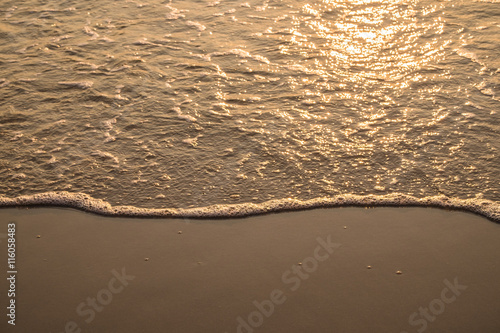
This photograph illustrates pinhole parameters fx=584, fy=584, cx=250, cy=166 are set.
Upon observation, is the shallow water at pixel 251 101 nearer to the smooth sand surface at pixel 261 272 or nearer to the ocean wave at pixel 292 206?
the ocean wave at pixel 292 206

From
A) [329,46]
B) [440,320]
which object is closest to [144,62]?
[329,46]

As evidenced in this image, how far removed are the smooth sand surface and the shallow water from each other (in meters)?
0.31

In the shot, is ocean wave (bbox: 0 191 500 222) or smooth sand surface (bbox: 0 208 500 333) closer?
smooth sand surface (bbox: 0 208 500 333)

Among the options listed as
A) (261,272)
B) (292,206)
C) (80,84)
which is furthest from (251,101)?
(261,272)

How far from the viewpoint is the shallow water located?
4.21m

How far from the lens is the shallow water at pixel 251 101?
4.21m

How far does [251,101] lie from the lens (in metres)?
5.12

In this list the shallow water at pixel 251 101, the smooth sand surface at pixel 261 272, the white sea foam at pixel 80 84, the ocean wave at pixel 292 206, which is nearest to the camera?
the smooth sand surface at pixel 261 272

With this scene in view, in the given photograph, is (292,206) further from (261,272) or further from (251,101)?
(251,101)

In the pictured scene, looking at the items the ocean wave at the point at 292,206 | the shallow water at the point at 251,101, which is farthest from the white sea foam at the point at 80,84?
the ocean wave at the point at 292,206

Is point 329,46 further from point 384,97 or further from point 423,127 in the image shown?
point 423,127

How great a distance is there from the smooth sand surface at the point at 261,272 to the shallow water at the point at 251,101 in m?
0.31

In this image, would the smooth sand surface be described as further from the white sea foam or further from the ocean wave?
the white sea foam

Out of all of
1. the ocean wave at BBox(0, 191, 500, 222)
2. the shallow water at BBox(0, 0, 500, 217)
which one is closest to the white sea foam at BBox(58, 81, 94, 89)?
the shallow water at BBox(0, 0, 500, 217)
